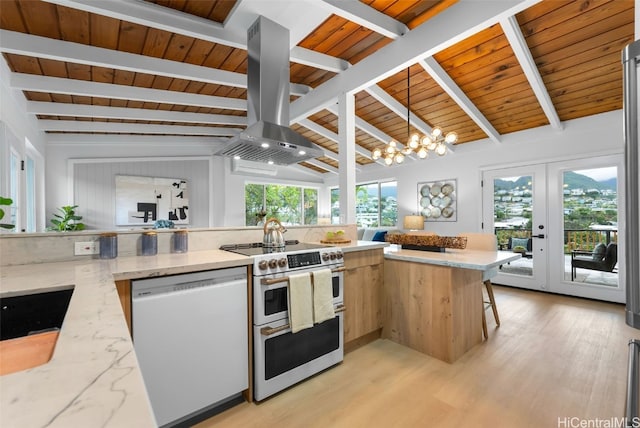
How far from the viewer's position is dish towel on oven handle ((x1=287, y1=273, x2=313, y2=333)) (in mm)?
1869

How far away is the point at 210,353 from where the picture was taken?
1613 millimetres

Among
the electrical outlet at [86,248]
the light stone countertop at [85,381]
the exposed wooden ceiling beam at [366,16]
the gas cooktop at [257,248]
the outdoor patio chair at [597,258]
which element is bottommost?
the outdoor patio chair at [597,258]

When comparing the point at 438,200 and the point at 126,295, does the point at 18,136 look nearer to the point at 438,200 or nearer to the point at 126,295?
the point at 126,295

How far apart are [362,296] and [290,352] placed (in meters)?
0.86

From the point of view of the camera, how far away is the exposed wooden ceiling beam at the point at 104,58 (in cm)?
219

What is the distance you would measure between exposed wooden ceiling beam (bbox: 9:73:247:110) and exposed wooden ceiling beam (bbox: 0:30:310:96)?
664 millimetres

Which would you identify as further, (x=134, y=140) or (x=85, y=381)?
(x=134, y=140)

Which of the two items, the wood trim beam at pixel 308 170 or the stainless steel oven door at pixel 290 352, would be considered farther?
the wood trim beam at pixel 308 170

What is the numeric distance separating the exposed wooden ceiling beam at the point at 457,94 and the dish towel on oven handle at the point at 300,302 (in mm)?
2434

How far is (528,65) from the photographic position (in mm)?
2900

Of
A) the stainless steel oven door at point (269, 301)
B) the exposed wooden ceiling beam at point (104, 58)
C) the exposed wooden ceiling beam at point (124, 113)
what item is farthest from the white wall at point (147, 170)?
the stainless steel oven door at point (269, 301)

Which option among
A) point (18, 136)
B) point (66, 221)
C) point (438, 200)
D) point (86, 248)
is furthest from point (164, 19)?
point (438, 200)

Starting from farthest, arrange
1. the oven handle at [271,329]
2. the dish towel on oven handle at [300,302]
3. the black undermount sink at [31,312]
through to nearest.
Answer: the dish towel on oven handle at [300,302]
the oven handle at [271,329]
the black undermount sink at [31,312]

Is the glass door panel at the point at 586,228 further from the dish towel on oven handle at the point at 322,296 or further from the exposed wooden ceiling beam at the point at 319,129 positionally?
the dish towel on oven handle at the point at 322,296
